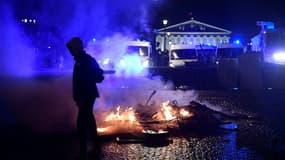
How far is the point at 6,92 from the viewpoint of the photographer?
472 inches

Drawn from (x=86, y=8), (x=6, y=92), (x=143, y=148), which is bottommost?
(x=143, y=148)

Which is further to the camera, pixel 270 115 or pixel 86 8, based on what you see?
pixel 86 8

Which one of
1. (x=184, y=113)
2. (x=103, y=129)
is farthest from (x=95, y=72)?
(x=184, y=113)

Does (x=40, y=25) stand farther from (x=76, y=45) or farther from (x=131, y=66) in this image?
(x=131, y=66)

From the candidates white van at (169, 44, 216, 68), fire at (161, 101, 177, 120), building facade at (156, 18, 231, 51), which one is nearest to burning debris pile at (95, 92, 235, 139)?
fire at (161, 101, 177, 120)

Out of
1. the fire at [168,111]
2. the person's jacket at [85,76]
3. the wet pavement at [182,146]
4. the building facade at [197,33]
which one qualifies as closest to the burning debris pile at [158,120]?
the fire at [168,111]

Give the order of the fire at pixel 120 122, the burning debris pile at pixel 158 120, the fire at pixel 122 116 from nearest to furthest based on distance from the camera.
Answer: the fire at pixel 120 122
the burning debris pile at pixel 158 120
the fire at pixel 122 116

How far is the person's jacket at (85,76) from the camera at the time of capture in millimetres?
6859

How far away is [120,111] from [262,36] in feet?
83.5

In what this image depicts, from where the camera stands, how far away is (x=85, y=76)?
686 cm

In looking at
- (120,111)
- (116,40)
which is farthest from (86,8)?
(116,40)

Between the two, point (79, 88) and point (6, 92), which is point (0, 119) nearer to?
point (6, 92)

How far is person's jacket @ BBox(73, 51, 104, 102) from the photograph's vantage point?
686 cm

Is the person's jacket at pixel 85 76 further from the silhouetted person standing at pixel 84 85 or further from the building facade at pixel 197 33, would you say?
the building facade at pixel 197 33
